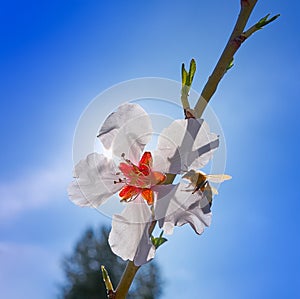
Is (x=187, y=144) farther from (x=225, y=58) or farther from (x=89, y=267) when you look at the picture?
(x=89, y=267)

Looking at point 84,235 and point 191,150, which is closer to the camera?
point 191,150

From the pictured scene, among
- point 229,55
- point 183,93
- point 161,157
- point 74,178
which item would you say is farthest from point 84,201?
point 229,55

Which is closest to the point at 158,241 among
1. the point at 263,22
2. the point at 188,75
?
the point at 188,75

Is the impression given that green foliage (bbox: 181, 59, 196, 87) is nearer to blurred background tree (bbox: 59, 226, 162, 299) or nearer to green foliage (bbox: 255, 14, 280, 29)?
green foliage (bbox: 255, 14, 280, 29)

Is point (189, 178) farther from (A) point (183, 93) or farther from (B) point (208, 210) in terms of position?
(A) point (183, 93)

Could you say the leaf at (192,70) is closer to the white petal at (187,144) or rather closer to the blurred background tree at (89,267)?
the white petal at (187,144)

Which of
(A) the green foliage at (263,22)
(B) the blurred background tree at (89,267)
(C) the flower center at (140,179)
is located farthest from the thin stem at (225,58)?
(B) the blurred background tree at (89,267)

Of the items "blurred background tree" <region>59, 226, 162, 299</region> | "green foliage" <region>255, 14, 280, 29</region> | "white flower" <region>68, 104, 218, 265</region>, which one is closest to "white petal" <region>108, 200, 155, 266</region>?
"white flower" <region>68, 104, 218, 265</region>
